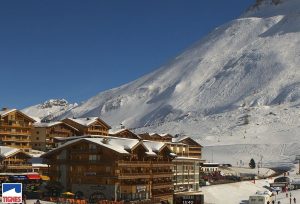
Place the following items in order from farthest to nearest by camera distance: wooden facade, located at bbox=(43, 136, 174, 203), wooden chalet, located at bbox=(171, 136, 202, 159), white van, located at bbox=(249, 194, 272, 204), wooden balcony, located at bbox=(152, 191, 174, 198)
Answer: wooden chalet, located at bbox=(171, 136, 202, 159) → white van, located at bbox=(249, 194, 272, 204) → wooden balcony, located at bbox=(152, 191, 174, 198) → wooden facade, located at bbox=(43, 136, 174, 203)

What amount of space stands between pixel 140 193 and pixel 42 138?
180 ft

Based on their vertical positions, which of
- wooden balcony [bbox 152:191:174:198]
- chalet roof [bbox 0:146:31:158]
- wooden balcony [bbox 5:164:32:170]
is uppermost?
chalet roof [bbox 0:146:31:158]

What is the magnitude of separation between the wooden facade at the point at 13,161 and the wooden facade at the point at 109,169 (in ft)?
29.0

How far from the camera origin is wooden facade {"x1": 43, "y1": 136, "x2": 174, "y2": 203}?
68.5 metres

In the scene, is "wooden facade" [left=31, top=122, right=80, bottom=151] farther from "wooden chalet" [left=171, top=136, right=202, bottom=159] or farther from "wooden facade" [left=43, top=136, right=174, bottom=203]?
"wooden facade" [left=43, top=136, right=174, bottom=203]

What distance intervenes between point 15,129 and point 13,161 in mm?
27891

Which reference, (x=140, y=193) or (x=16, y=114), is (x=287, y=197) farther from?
(x=16, y=114)

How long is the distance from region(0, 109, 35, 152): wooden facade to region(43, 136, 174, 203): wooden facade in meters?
34.1

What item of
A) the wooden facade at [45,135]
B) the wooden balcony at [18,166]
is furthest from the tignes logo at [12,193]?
the wooden facade at [45,135]

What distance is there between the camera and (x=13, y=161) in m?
85.7

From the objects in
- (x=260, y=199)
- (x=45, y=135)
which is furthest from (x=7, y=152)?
(x=260, y=199)

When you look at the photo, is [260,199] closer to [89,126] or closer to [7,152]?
[7,152]

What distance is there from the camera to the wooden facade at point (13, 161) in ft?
274

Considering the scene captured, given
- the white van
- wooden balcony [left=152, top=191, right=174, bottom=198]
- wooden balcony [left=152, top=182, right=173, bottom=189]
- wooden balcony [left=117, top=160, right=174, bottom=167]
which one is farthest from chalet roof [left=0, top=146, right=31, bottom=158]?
the white van
